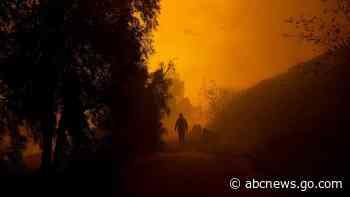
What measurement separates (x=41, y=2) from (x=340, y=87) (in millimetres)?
19974

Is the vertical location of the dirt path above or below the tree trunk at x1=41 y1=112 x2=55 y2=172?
below

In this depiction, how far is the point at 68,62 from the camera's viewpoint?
1094 centimetres

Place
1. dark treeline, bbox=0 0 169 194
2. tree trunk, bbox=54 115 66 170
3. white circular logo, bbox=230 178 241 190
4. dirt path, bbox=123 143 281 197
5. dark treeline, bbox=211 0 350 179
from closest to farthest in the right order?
dirt path, bbox=123 143 281 197 → white circular logo, bbox=230 178 241 190 → dark treeline, bbox=0 0 169 194 → dark treeline, bbox=211 0 350 179 → tree trunk, bbox=54 115 66 170

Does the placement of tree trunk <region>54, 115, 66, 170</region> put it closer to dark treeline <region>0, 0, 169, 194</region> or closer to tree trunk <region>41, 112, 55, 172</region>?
dark treeline <region>0, 0, 169, 194</region>

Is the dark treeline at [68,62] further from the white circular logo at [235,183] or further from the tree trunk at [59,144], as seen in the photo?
the white circular logo at [235,183]

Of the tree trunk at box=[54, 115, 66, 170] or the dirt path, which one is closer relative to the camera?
the dirt path

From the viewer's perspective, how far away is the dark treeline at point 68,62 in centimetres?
1032

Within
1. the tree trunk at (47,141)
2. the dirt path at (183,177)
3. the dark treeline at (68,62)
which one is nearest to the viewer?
the dirt path at (183,177)

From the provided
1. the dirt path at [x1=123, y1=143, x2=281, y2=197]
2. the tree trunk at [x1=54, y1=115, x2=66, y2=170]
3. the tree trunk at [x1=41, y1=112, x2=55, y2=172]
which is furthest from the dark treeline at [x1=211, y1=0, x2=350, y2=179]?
the tree trunk at [x1=41, y1=112, x2=55, y2=172]

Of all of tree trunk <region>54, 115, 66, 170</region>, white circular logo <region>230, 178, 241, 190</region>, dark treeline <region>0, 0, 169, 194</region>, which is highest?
dark treeline <region>0, 0, 169, 194</region>

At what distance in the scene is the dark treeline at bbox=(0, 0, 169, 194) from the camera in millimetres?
10320

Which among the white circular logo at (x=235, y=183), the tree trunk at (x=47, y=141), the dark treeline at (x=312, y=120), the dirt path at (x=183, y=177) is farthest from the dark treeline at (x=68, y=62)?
the dark treeline at (x=312, y=120)

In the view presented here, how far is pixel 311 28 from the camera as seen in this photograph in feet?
39.7

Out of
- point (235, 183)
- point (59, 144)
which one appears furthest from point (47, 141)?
point (235, 183)
